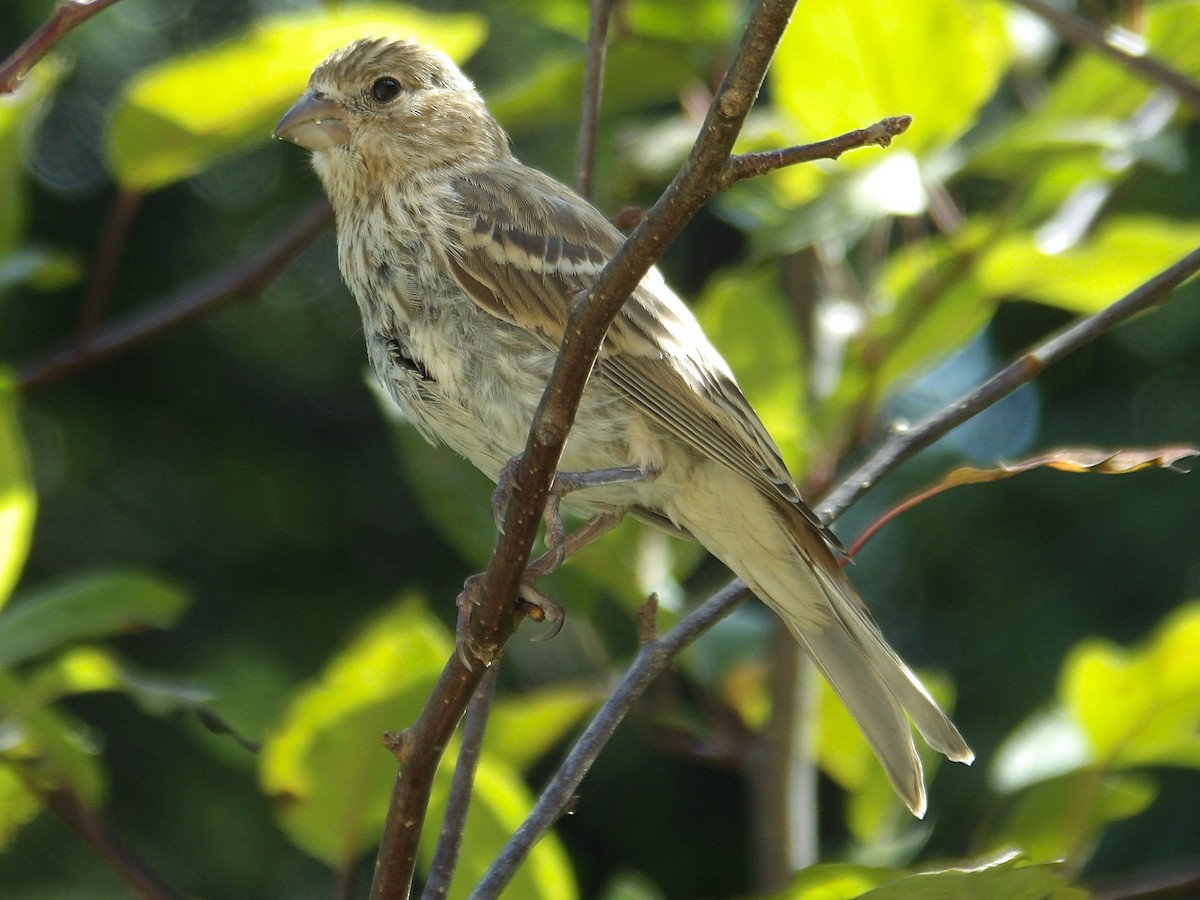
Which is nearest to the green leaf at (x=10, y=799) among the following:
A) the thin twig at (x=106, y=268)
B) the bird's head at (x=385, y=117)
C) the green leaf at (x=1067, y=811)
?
the thin twig at (x=106, y=268)

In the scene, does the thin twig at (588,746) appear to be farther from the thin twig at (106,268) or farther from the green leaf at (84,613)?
the thin twig at (106,268)

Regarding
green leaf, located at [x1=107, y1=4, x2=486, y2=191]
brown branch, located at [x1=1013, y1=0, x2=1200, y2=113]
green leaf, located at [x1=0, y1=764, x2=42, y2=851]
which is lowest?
green leaf, located at [x1=0, y1=764, x2=42, y2=851]

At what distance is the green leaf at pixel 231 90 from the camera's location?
292cm

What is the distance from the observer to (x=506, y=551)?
187cm

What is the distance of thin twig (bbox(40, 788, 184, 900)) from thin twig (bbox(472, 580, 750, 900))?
2.20ft

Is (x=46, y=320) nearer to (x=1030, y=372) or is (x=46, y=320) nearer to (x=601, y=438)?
Answer: (x=601, y=438)

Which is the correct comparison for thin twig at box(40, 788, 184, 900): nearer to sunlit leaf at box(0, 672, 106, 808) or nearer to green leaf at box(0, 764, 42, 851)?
sunlit leaf at box(0, 672, 106, 808)

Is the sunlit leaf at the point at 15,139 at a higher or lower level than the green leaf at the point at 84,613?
higher

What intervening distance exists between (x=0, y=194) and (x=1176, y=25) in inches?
94.9

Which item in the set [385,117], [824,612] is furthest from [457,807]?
[385,117]

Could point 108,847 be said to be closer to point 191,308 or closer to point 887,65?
point 191,308

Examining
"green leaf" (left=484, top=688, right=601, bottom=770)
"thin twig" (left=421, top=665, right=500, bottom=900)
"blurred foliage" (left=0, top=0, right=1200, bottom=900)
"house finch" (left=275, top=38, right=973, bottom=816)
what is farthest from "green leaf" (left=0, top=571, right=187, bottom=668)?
"green leaf" (left=484, top=688, right=601, bottom=770)

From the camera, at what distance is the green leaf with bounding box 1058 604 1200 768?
8.73 ft

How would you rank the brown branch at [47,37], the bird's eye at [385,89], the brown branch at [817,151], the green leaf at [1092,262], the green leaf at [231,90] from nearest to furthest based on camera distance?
1. the brown branch at [817,151]
2. the brown branch at [47,37]
3. the green leaf at [1092,262]
4. the green leaf at [231,90]
5. the bird's eye at [385,89]
